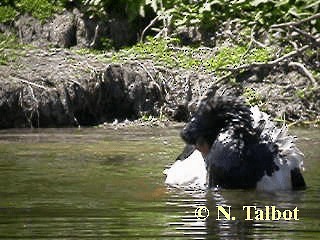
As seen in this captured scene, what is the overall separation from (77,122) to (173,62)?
2802 mm

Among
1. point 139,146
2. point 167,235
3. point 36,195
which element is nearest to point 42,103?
point 139,146

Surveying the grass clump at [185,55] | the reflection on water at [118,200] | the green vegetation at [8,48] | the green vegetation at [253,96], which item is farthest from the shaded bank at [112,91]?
the reflection on water at [118,200]

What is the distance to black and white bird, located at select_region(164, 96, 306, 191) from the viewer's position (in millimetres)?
7617

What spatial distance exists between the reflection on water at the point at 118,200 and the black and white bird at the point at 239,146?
0.14 meters

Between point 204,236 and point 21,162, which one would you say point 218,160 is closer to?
point 204,236

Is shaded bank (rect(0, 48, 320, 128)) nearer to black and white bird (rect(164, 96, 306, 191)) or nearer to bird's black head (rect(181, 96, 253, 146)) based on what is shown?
black and white bird (rect(164, 96, 306, 191))

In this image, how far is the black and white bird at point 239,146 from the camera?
300 inches

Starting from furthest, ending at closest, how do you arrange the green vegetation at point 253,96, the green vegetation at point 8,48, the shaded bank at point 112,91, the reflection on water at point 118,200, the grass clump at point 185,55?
the grass clump at point 185,55, the green vegetation at point 8,48, the green vegetation at point 253,96, the shaded bank at point 112,91, the reflection on water at point 118,200

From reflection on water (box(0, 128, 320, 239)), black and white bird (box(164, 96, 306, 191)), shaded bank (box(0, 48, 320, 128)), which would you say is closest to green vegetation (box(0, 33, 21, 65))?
shaded bank (box(0, 48, 320, 128))

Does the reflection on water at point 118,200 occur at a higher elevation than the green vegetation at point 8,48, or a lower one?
lower

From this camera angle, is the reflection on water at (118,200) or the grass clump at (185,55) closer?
the reflection on water at (118,200)

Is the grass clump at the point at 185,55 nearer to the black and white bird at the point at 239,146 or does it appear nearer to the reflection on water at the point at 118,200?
the reflection on water at the point at 118,200

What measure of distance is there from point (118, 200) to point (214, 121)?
3.39 ft

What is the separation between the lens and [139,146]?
13.3 metres
